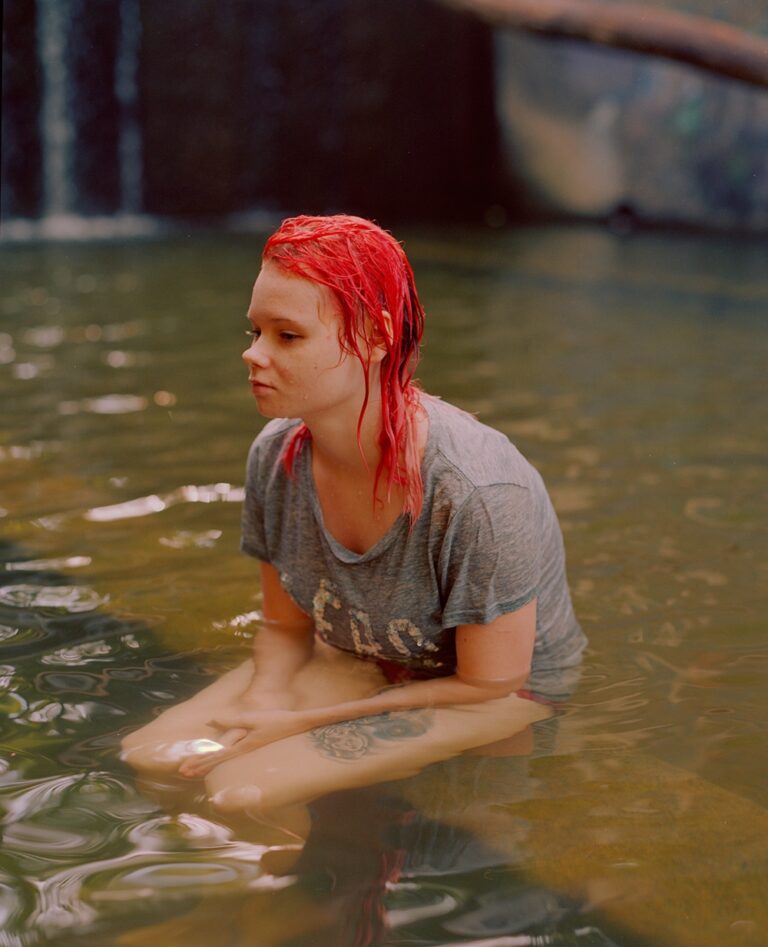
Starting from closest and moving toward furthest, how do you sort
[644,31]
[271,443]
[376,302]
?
[376,302]
[271,443]
[644,31]

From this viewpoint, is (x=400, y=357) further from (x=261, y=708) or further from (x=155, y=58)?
(x=155, y=58)

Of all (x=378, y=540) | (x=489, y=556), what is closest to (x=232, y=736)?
(x=378, y=540)

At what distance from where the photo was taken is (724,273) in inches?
396

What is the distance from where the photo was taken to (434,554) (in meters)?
2.59

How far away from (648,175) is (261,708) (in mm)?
12068

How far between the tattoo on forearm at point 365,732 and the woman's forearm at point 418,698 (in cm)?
1

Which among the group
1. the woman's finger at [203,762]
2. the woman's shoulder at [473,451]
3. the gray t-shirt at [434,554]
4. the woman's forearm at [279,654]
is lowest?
the woman's finger at [203,762]

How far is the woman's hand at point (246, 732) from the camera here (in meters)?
2.57

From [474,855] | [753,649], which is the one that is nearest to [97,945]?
[474,855]

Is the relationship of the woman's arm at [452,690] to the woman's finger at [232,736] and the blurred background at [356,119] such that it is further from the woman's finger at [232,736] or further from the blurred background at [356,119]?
the blurred background at [356,119]

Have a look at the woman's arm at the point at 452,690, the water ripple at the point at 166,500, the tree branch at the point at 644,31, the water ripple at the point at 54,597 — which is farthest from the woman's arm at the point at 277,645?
the tree branch at the point at 644,31

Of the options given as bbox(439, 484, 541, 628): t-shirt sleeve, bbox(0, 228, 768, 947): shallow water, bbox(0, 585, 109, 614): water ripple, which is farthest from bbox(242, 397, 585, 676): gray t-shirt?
bbox(0, 585, 109, 614): water ripple

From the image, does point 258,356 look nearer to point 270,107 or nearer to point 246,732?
point 246,732

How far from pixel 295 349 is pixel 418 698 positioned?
75 centimetres
